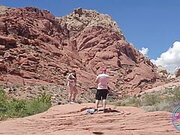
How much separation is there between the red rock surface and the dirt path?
28.7 meters

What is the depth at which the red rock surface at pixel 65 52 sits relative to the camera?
44.2m

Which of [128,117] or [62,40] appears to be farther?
[62,40]

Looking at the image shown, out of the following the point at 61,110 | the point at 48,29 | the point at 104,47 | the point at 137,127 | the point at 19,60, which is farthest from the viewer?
the point at 104,47

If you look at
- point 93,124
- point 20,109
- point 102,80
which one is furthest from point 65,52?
point 93,124

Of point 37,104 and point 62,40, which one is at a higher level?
point 62,40

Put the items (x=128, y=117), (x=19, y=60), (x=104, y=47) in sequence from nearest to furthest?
(x=128, y=117) → (x=19, y=60) → (x=104, y=47)

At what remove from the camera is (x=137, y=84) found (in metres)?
62.6

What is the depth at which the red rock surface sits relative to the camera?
145ft

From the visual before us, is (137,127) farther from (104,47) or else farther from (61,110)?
(104,47)

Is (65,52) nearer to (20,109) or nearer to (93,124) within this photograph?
(20,109)

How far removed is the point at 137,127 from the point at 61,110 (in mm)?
3041

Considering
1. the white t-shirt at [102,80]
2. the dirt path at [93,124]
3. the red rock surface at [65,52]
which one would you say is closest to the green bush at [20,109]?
the dirt path at [93,124]

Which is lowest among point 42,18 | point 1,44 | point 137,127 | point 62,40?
point 137,127

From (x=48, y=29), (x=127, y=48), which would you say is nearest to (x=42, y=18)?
(x=48, y=29)
